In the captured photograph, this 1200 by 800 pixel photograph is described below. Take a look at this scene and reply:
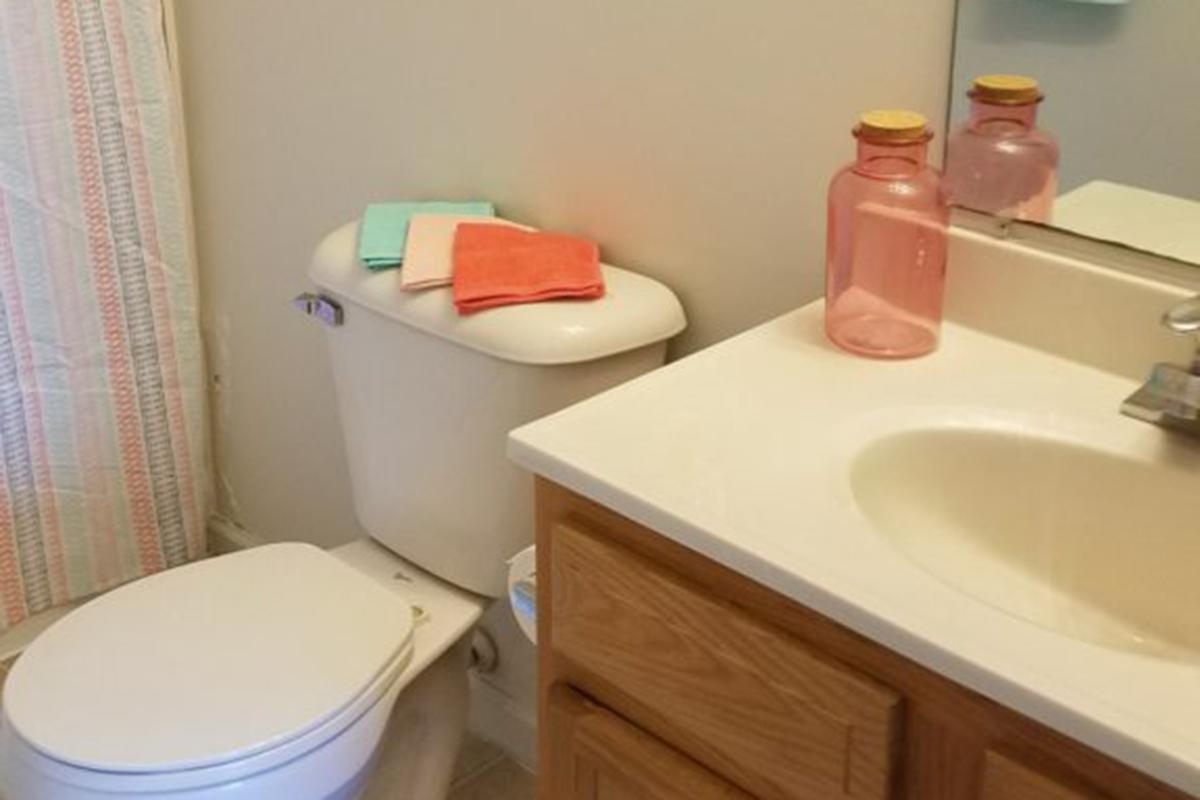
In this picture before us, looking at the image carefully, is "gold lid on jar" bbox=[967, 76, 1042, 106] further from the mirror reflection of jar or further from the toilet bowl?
the toilet bowl

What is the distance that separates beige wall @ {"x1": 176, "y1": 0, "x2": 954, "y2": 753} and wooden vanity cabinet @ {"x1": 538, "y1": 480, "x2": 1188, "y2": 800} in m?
0.48

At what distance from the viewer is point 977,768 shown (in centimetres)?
90

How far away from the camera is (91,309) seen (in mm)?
2094

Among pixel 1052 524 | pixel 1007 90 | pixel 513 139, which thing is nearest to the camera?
pixel 1052 524

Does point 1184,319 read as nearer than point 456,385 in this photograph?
Yes

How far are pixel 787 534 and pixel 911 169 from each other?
1.37ft

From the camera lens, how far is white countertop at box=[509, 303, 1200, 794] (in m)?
0.83

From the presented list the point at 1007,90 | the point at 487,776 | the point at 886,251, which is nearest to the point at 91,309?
Answer: the point at 487,776

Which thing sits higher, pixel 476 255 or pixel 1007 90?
pixel 1007 90

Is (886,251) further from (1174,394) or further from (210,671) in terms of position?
(210,671)

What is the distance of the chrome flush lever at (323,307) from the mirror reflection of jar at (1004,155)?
740mm

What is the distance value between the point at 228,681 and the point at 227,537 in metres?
0.99

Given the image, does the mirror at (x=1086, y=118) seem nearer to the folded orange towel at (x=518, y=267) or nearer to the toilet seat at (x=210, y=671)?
the folded orange towel at (x=518, y=267)

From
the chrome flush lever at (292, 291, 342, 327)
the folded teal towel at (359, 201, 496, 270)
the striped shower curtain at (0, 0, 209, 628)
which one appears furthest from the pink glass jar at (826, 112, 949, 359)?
the striped shower curtain at (0, 0, 209, 628)
